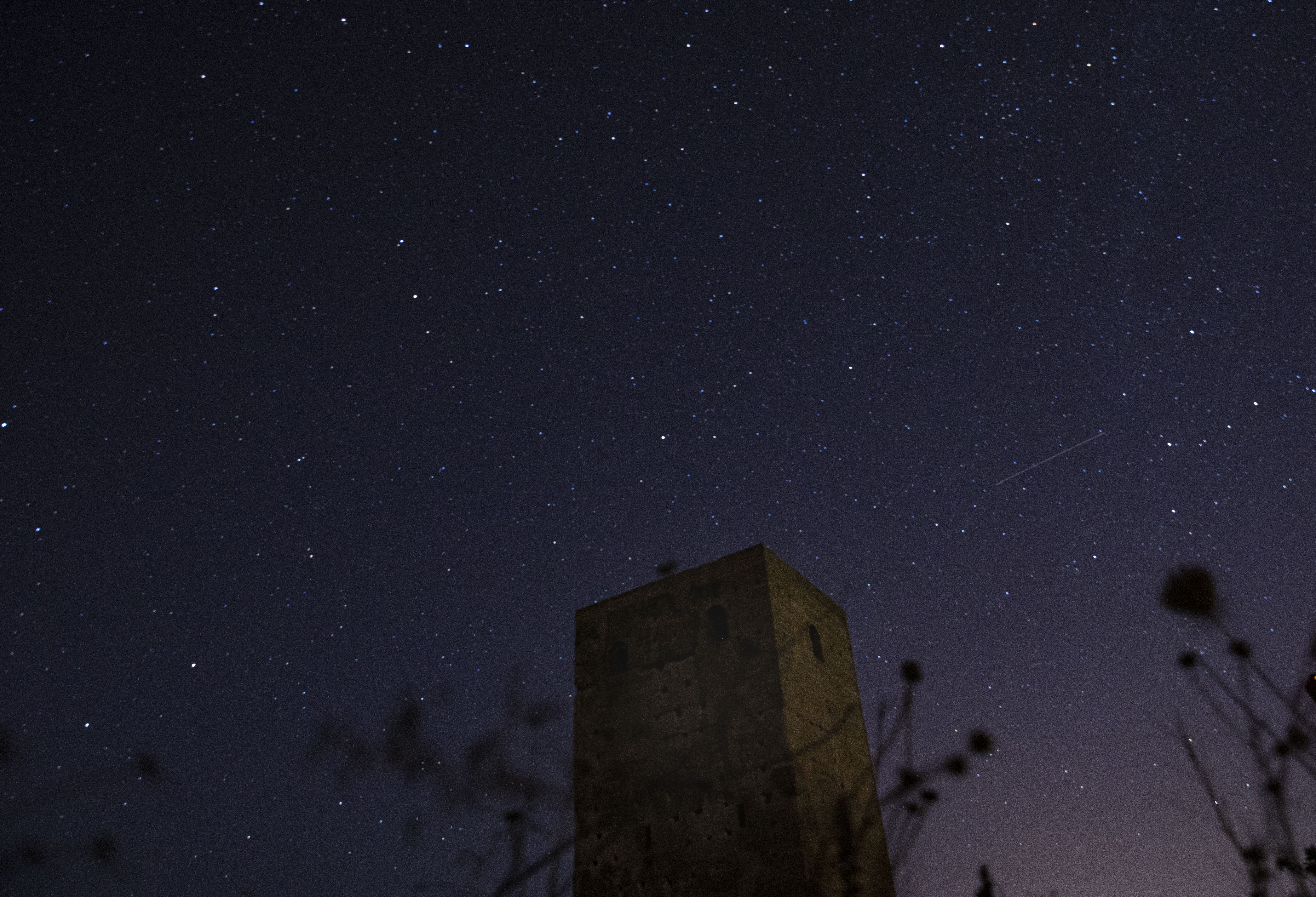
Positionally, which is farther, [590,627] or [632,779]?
[590,627]

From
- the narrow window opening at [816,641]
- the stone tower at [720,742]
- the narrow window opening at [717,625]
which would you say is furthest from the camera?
the narrow window opening at [816,641]

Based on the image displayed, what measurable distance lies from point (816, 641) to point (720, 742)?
3908mm

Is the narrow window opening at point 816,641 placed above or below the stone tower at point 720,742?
above

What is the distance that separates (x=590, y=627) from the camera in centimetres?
2139

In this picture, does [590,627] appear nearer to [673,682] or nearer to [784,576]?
[673,682]

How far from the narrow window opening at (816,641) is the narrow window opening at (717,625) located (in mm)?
2202

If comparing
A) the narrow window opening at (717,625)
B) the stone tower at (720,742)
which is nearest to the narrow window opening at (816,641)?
the stone tower at (720,742)

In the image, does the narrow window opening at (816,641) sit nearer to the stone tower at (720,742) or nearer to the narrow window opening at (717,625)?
the stone tower at (720,742)

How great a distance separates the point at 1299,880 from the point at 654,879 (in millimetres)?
15168

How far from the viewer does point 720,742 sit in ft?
59.1

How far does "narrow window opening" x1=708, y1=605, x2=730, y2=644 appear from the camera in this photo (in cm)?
1920

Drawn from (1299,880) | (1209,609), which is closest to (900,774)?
(1209,609)

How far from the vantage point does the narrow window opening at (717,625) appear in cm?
1920

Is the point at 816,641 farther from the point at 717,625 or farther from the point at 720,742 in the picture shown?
the point at 720,742
